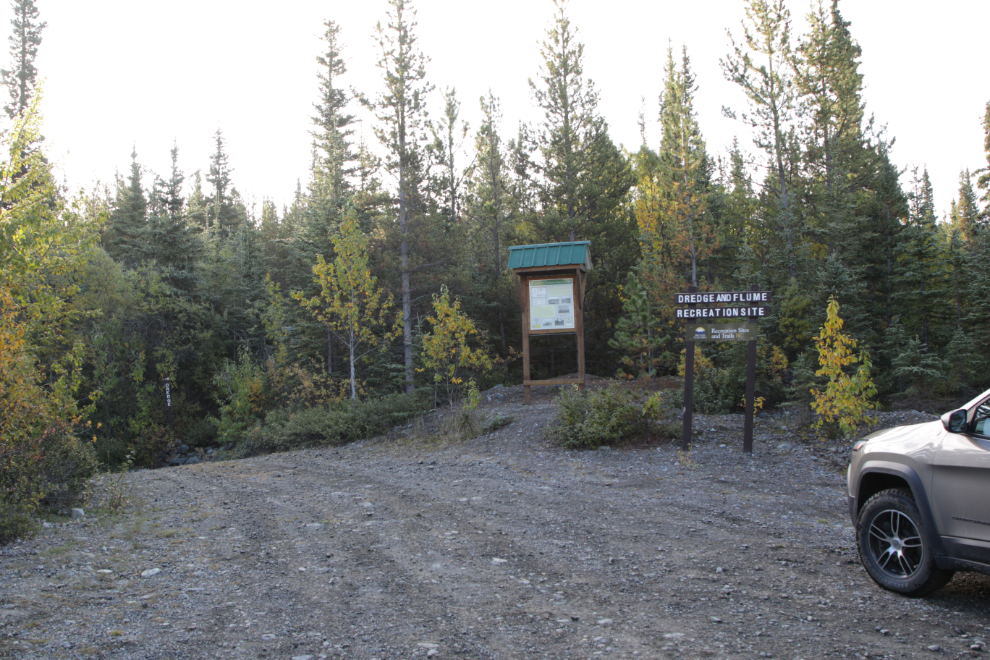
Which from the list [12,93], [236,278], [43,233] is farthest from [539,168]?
[12,93]

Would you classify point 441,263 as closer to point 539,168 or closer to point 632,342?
point 539,168

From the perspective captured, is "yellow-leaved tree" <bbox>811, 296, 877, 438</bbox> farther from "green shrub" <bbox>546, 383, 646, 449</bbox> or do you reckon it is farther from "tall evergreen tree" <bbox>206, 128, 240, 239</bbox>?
"tall evergreen tree" <bbox>206, 128, 240, 239</bbox>

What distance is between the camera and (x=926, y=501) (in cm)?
432

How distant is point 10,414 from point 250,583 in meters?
4.81

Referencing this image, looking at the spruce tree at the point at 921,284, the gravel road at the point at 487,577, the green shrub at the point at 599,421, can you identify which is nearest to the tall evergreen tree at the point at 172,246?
the gravel road at the point at 487,577

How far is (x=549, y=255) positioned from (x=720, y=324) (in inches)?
216

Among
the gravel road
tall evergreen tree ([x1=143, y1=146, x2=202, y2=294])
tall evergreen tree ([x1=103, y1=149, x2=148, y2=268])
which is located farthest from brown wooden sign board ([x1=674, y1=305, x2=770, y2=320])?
tall evergreen tree ([x1=103, y1=149, x2=148, y2=268])

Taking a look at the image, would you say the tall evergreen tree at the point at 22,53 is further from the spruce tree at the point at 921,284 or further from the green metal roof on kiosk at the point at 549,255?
the spruce tree at the point at 921,284

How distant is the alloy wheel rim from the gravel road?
238 mm

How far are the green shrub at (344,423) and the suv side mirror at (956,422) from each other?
547 inches

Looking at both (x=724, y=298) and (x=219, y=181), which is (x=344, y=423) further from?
(x=219, y=181)

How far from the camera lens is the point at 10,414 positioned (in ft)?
25.1

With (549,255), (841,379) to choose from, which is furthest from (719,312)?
(549,255)

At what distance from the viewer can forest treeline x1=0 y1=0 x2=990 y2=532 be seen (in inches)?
683
